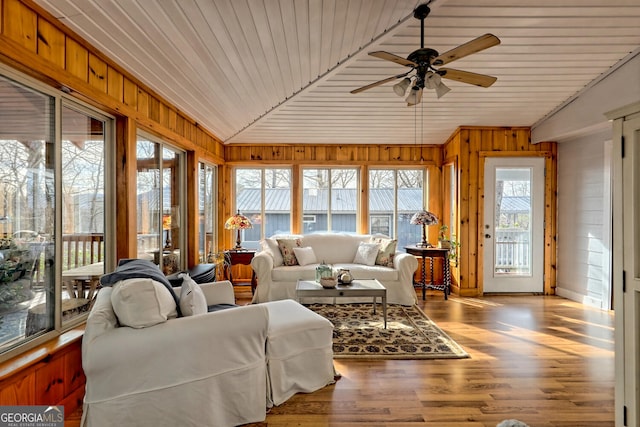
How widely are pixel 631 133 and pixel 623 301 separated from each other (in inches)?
33.0

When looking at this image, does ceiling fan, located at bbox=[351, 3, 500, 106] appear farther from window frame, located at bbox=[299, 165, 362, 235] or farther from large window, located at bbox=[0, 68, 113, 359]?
window frame, located at bbox=[299, 165, 362, 235]

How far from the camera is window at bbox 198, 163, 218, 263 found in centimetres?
529

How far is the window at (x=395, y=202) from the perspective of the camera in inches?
251

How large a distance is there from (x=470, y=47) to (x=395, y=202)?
409 cm

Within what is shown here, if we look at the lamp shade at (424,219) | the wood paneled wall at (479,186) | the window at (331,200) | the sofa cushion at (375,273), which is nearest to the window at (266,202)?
the window at (331,200)

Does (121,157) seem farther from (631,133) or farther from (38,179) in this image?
(631,133)

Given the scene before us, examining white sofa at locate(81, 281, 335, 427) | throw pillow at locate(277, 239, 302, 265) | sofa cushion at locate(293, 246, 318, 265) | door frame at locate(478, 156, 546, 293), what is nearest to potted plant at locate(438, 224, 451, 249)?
door frame at locate(478, 156, 546, 293)

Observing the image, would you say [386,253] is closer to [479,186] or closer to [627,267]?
[479,186]

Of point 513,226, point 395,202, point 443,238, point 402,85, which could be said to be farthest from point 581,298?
point 402,85

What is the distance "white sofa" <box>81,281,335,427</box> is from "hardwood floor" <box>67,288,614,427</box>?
222 mm

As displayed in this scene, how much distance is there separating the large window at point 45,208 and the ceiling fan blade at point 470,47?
2.52m

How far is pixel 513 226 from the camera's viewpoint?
5621 mm

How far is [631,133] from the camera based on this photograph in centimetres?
181

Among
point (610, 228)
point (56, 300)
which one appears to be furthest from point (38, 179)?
point (610, 228)
